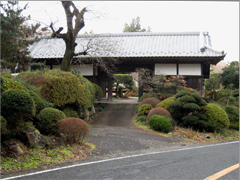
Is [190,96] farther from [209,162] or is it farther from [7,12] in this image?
[7,12]

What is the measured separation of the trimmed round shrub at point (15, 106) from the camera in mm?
6207

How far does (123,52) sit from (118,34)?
149 inches

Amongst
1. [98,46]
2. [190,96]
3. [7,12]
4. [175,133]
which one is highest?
[7,12]

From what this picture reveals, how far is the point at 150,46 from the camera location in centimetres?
1784

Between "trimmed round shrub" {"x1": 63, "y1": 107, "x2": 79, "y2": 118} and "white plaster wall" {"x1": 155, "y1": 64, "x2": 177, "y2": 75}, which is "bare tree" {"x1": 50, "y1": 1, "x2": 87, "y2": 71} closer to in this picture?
"trimmed round shrub" {"x1": 63, "y1": 107, "x2": 79, "y2": 118}

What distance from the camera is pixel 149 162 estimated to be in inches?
253

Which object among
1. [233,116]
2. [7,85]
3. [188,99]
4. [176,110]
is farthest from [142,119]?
[7,85]

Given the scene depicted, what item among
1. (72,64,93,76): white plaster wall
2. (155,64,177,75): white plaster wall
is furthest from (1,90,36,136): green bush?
(155,64,177,75): white plaster wall

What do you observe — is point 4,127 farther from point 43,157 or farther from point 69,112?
point 69,112

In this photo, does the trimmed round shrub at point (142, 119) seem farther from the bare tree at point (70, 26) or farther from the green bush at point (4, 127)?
the green bush at point (4, 127)

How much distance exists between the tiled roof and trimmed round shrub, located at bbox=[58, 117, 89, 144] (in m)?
7.01

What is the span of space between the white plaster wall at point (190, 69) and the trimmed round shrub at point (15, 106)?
1236 centimetres

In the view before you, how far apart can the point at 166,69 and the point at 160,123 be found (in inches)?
254

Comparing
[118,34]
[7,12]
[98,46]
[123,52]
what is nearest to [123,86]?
[118,34]
